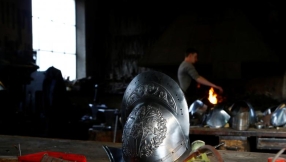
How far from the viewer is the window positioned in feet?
26.0

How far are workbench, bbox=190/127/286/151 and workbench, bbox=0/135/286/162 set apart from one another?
38.5 inches

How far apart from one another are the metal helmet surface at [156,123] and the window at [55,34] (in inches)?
243

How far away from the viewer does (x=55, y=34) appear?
8.75m

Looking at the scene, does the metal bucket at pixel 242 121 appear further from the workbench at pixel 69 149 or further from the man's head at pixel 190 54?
the man's head at pixel 190 54

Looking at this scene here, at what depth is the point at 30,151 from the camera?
8.76 feet

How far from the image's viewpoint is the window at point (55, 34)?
312 inches

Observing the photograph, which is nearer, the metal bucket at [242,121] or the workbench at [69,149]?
the workbench at [69,149]

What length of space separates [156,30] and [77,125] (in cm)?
A: 323

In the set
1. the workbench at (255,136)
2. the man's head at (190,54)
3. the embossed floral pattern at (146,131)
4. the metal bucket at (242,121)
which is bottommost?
the workbench at (255,136)

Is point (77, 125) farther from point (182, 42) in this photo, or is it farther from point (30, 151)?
point (30, 151)

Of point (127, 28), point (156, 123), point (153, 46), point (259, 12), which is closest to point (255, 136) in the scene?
point (156, 123)

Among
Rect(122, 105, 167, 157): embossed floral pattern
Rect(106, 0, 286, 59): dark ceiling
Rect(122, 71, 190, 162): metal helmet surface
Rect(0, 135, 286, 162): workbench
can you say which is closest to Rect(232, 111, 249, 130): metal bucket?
Rect(0, 135, 286, 162): workbench

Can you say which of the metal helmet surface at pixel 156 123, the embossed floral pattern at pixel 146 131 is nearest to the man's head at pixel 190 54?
the metal helmet surface at pixel 156 123

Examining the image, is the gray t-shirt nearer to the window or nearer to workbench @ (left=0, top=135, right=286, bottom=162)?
workbench @ (left=0, top=135, right=286, bottom=162)
